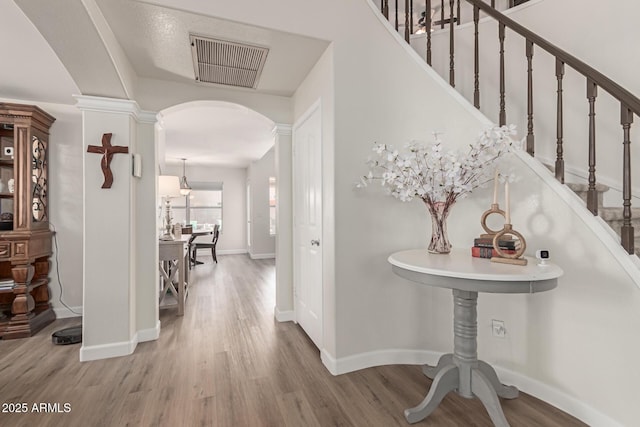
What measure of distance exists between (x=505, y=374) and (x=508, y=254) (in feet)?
3.11

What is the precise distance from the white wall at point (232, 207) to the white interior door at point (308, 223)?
5.99m

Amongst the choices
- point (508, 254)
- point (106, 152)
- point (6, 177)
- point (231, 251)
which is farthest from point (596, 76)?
point (231, 251)

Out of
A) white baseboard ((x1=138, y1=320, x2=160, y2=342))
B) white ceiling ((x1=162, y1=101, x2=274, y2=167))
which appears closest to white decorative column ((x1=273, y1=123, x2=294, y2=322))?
white ceiling ((x1=162, y1=101, x2=274, y2=167))

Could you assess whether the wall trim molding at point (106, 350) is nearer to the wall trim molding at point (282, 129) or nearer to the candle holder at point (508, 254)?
the wall trim molding at point (282, 129)

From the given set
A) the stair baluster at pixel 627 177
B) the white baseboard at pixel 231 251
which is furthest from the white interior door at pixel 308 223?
the white baseboard at pixel 231 251

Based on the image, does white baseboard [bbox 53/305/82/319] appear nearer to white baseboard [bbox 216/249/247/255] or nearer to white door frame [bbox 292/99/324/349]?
white door frame [bbox 292/99/324/349]

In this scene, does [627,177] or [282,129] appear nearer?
[627,177]

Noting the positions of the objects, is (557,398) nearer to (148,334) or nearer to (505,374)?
(505,374)

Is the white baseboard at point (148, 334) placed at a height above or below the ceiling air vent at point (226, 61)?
below

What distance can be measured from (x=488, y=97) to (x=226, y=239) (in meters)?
7.54

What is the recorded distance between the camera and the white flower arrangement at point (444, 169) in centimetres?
176

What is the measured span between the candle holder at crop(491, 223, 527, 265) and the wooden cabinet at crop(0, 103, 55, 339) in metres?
3.92

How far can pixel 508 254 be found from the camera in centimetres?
163

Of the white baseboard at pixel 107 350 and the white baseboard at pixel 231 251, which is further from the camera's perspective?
the white baseboard at pixel 231 251
